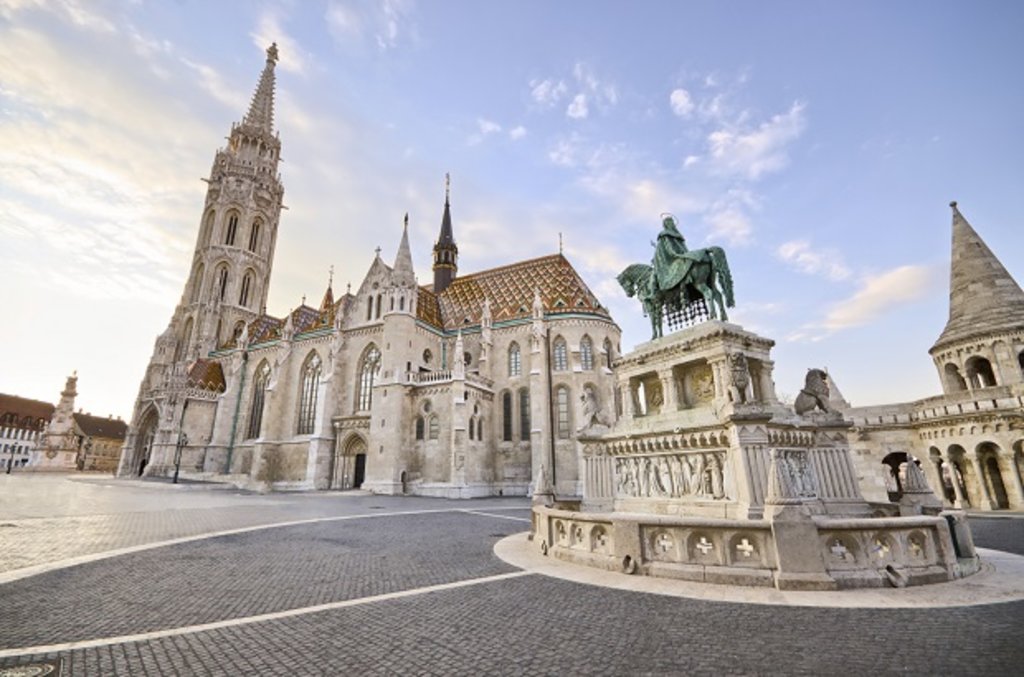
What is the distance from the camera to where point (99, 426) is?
70875mm

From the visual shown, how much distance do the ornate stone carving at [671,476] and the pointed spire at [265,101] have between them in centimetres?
6165

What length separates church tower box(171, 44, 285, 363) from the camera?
4384cm

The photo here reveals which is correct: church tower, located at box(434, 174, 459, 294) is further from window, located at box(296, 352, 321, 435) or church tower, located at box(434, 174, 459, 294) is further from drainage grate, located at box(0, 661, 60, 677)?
drainage grate, located at box(0, 661, 60, 677)

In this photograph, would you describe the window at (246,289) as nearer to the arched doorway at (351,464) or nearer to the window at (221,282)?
the window at (221,282)

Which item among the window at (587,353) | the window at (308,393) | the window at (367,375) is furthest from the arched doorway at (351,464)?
the window at (587,353)

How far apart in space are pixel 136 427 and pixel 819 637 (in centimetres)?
5299

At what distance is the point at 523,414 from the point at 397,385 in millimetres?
8866

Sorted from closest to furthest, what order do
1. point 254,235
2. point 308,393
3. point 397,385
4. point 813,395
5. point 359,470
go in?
1. point 813,395
2. point 397,385
3. point 359,470
4. point 308,393
5. point 254,235

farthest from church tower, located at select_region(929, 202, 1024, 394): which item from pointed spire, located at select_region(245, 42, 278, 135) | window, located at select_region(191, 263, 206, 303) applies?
pointed spire, located at select_region(245, 42, 278, 135)

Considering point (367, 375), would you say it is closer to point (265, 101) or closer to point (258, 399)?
point (258, 399)

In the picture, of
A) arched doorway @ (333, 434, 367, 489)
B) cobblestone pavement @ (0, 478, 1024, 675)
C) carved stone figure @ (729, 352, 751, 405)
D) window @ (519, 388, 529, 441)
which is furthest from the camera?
arched doorway @ (333, 434, 367, 489)

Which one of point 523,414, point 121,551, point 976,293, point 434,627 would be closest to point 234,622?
point 434,627

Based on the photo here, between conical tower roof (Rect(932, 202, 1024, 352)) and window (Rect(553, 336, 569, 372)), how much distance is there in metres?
19.5

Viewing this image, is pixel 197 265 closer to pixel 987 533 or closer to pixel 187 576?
pixel 187 576
